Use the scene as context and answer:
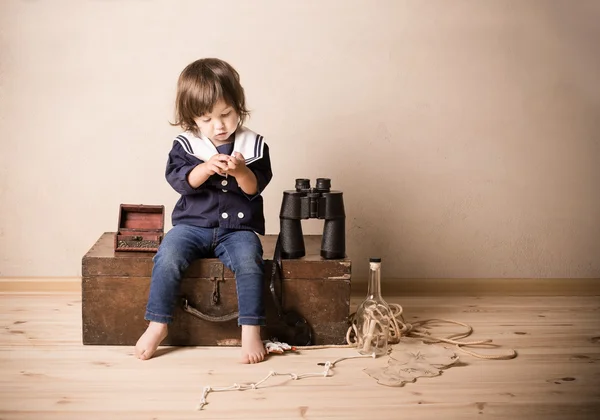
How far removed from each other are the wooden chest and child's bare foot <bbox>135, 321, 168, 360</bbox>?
0.10 m

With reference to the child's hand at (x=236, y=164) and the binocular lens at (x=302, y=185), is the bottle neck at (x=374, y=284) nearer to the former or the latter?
the binocular lens at (x=302, y=185)

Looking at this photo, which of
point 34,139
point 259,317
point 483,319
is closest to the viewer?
point 259,317

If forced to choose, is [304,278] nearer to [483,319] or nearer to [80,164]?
[483,319]

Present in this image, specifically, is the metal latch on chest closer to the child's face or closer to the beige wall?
the child's face

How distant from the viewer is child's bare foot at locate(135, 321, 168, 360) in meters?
2.09

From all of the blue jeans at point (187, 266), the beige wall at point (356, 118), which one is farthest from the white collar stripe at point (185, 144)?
the beige wall at point (356, 118)

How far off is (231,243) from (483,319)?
926 mm

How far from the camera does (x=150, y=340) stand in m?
2.10

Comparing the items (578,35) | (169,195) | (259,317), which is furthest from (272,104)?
(578,35)

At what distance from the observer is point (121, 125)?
8.98 ft

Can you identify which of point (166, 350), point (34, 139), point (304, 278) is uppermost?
point (34, 139)

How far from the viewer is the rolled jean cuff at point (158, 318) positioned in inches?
83.0

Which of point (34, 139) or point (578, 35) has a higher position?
point (578, 35)

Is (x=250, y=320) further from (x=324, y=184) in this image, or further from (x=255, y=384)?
(x=324, y=184)
